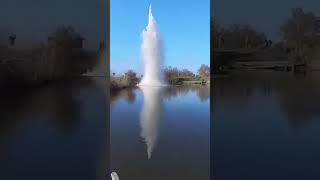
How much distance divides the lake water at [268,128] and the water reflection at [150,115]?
4.07 feet

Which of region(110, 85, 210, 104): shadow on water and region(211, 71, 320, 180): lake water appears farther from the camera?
region(110, 85, 210, 104): shadow on water

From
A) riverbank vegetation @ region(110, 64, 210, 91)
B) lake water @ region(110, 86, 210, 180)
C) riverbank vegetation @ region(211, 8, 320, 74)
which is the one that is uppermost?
riverbank vegetation @ region(211, 8, 320, 74)

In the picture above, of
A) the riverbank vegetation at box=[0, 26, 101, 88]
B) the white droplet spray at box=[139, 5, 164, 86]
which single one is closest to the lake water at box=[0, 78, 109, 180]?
the riverbank vegetation at box=[0, 26, 101, 88]

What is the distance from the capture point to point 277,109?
2.72m

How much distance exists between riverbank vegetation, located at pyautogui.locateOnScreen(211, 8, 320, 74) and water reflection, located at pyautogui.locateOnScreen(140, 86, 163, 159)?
130 centimetres

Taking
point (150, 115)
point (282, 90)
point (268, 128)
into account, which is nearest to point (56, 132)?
point (150, 115)

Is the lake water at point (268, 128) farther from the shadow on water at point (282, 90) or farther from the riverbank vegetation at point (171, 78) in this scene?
the riverbank vegetation at point (171, 78)

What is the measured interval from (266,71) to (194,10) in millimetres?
1511

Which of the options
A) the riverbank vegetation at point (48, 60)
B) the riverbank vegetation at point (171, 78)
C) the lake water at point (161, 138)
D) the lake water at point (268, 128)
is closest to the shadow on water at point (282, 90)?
the lake water at point (268, 128)

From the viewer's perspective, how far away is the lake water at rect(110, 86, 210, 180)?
12.6 feet

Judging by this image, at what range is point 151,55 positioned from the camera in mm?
4262

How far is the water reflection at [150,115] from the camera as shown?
395cm

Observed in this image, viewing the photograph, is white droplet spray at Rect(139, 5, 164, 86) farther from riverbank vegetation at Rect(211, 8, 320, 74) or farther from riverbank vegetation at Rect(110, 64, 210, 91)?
riverbank vegetation at Rect(211, 8, 320, 74)

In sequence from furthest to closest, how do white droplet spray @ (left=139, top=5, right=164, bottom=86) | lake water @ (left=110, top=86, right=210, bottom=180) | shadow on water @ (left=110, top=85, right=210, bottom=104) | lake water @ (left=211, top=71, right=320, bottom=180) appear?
white droplet spray @ (left=139, top=5, right=164, bottom=86) < shadow on water @ (left=110, top=85, right=210, bottom=104) < lake water @ (left=110, top=86, right=210, bottom=180) < lake water @ (left=211, top=71, right=320, bottom=180)
